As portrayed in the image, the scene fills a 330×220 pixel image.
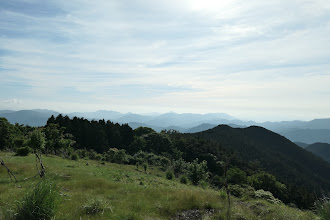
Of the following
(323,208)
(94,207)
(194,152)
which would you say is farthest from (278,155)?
(94,207)

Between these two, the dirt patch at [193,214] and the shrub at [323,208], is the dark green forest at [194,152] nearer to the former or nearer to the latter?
the dirt patch at [193,214]

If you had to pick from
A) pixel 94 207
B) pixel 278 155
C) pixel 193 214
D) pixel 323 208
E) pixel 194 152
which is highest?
pixel 323 208

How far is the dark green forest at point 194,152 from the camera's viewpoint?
179 feet

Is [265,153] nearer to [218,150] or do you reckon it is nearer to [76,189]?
[218,150]

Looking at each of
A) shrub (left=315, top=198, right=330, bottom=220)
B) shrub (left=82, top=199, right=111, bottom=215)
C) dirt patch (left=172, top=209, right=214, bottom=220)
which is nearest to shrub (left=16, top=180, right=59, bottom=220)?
shrub (left=82, top=199, right=111, bottom=215)

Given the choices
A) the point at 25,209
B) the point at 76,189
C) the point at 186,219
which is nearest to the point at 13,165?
the point at 76,189

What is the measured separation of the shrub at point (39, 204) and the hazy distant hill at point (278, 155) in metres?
149

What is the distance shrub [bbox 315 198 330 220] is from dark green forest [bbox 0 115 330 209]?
190 inches

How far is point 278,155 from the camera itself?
544ft

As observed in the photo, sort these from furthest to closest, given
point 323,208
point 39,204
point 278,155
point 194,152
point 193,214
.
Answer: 1. point 278,155
2. point 194,152
3. point 193,214
4. point 323,208
5. point 39,204

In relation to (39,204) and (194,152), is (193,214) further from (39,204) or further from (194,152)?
(194,152)

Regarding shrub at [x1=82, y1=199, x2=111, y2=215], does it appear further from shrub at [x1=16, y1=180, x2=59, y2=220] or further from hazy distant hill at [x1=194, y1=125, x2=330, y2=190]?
hazy distant hill at [x1=194, y1=125, x2=330, y2=190]

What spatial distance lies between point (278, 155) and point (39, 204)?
193 m

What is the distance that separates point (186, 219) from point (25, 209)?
8.68 m
